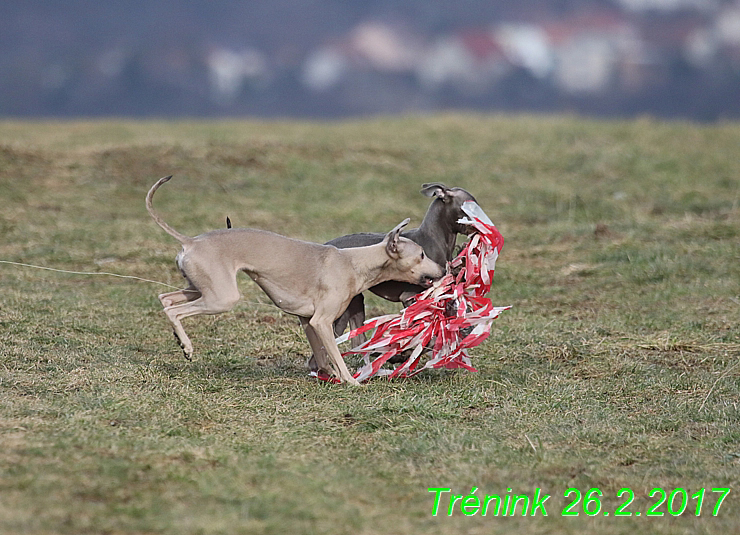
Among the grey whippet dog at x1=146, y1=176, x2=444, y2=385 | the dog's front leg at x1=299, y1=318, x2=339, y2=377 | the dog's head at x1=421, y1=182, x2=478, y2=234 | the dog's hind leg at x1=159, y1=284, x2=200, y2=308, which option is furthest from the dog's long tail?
the dog's head at x1=421, y1=182, x2=478, y2=234

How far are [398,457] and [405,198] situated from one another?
33.8 ft

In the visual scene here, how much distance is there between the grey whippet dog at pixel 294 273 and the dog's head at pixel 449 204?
66 cm

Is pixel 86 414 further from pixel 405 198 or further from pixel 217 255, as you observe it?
pixel 405 198

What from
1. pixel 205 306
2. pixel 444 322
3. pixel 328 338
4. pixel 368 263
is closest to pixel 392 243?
pixel 368 263

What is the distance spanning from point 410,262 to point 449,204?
2.82ft

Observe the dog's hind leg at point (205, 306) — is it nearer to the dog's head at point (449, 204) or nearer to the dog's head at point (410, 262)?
the dog's head at point (410, 262)

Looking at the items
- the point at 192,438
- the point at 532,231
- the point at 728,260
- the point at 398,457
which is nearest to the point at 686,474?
the point at 398,457

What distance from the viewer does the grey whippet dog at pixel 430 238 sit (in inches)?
281

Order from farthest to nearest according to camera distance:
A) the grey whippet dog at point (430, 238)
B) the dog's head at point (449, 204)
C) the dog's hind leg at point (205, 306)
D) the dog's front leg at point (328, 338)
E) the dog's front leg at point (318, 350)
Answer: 1. the dog's head at point (449, 204)
2. the grey whippet dog at point (430, 238)
3. the dog's front leg at point (318, 350)
4. the dog's front leg at point (328, 338)
5. the dog's hind leg at point (205, 306)

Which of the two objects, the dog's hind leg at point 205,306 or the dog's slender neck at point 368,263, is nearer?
the dog's hind leg at point 205,306

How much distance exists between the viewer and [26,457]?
15.2 feet

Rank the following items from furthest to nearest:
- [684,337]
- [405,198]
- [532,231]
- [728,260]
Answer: [405,198], [532,231], [728,260], [684,337]

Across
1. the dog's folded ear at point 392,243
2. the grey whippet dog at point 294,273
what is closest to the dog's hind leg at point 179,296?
the grey whippet dog at point 294,273

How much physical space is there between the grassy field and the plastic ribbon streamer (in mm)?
200
